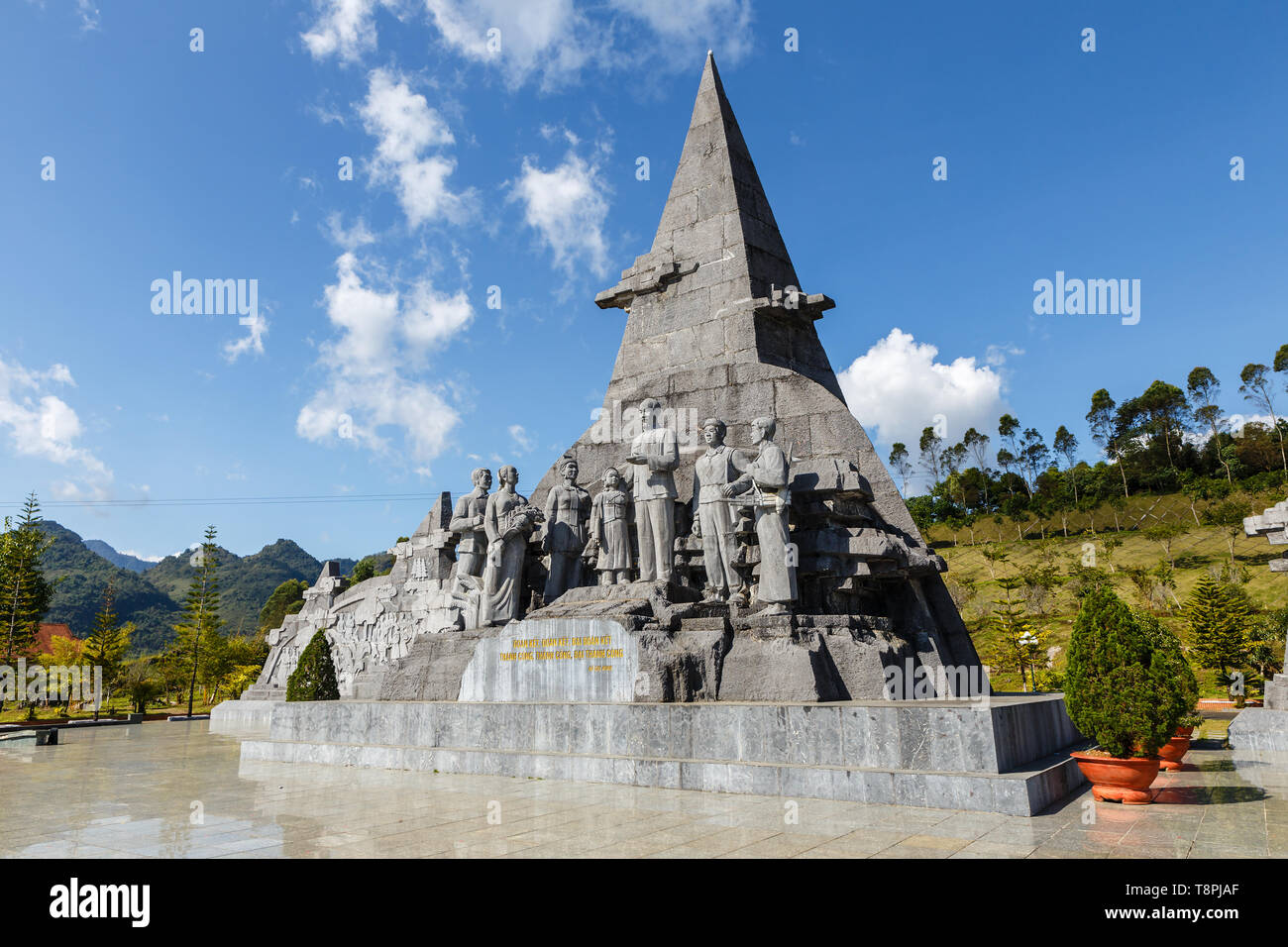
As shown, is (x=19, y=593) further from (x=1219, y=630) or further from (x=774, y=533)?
(x=1219, y=630)

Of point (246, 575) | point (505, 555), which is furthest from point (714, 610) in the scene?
point (246, 575)

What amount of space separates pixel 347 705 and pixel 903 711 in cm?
674

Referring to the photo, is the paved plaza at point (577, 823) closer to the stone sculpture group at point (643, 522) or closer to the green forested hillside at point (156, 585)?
the stone sculpture group at point (643, 522)

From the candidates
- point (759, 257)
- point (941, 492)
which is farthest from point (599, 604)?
point (941, 492)

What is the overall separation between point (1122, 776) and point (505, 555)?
7207 mm

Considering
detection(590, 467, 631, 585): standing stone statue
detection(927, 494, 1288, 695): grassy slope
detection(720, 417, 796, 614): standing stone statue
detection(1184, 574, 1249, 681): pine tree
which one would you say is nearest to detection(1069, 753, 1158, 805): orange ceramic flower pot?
detection(720, 417, 796, 614): standing stone statue

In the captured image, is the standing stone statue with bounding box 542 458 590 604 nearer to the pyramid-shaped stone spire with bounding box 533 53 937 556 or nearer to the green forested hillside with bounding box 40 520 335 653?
the pyramid-shaped stone spire with bounding box 533 53 937 556

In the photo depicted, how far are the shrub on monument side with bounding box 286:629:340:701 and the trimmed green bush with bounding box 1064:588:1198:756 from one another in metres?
9.84
